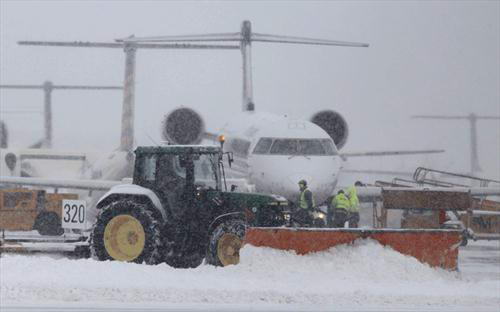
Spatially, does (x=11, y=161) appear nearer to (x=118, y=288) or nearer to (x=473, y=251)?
(x=473, y=251)

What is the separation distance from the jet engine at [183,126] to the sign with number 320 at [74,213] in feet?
31.6

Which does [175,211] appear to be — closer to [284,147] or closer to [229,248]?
[229,248]

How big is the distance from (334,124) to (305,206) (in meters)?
8.08

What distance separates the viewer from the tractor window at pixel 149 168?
628 inches

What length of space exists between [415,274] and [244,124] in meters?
13.7

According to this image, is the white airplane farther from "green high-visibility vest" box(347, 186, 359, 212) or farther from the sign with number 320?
the sign with number 320

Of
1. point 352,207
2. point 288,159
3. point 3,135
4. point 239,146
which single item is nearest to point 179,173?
point 352,207

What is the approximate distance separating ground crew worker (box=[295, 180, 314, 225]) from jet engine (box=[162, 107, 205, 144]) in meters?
7.32

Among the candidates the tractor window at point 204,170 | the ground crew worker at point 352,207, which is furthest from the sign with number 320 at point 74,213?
the ground crew worker at point 352,207

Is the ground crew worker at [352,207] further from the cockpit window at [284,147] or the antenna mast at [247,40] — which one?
the antenna mast at [247,40]

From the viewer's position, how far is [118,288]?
39.5 feet

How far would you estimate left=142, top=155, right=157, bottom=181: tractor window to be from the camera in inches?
628

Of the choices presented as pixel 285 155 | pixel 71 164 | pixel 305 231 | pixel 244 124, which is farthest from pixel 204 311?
pixel 71 164

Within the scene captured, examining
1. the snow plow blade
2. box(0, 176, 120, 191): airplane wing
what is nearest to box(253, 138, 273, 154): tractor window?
box(0, 176, 120, 191): airplane wing
